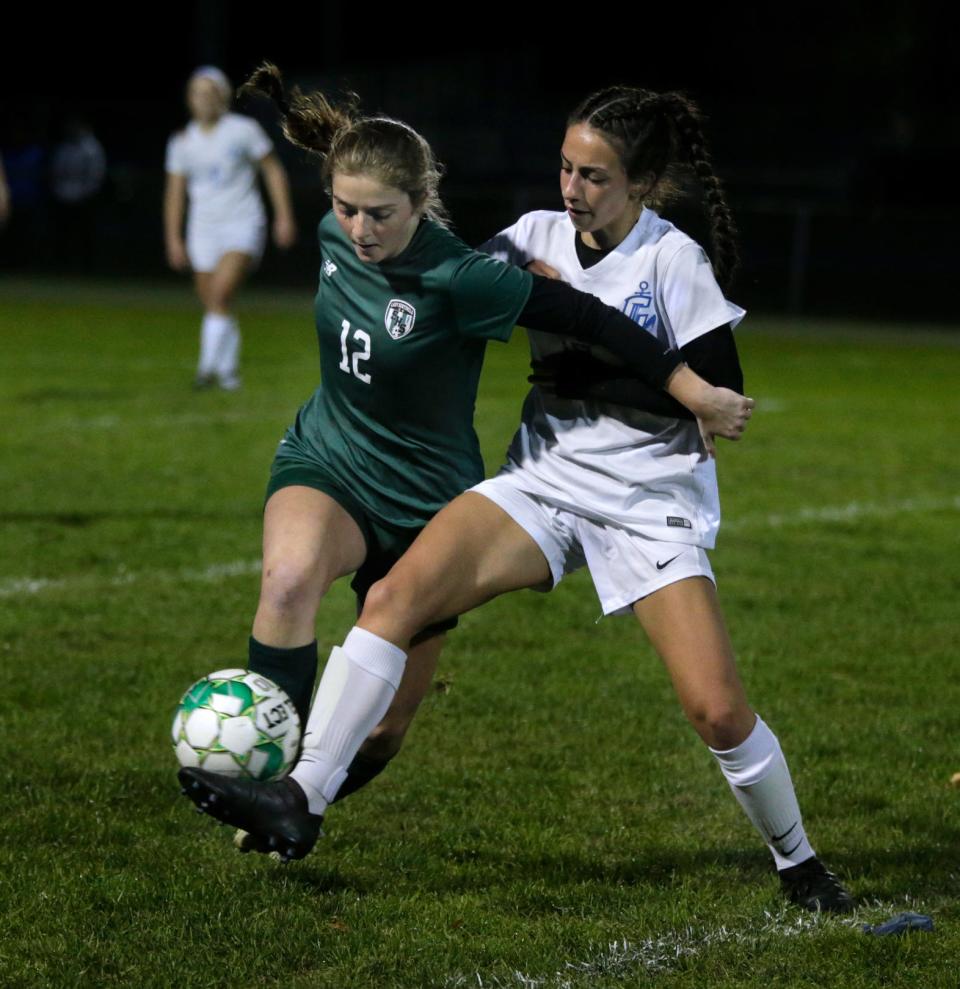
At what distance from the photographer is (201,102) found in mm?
13016

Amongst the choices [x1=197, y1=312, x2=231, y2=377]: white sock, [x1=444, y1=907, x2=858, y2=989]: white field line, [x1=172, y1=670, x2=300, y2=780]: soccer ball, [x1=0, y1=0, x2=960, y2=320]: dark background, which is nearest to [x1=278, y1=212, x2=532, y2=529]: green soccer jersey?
[x1=172, y1=670, x2=300, y2=780]: soccer ball

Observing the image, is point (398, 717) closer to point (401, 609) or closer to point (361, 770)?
point (361, 770)

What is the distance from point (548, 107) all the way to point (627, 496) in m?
37.3

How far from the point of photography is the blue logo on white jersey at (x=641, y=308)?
158 inches

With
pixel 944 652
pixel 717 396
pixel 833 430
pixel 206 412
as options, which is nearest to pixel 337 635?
pixel 944 652

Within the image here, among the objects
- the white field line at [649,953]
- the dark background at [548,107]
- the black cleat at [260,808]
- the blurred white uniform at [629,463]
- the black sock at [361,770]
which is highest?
the blurred white uniform at [629,463]

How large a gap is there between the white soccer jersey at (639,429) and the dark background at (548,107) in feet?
53.7

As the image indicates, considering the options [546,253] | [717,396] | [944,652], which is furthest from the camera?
[944,652]

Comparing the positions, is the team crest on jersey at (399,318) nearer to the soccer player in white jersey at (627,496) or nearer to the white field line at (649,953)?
the soccer player in white jersey at (627,496)

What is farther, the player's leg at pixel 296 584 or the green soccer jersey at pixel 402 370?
the green soccer jersey at pixel 402 370

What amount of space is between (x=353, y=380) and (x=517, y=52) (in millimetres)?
40197

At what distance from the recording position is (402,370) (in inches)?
164

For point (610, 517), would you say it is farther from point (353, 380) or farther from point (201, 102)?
point (201, 102)

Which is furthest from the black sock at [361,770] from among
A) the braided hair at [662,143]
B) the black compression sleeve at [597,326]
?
the braided hair at [662,143]
